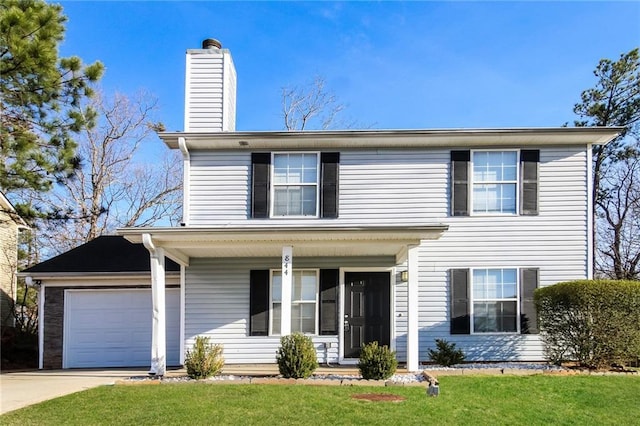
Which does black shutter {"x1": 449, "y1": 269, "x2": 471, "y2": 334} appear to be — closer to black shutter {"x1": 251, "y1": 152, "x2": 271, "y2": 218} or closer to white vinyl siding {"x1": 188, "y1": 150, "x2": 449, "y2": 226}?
white vinyl siding {"x1": 188, "y1": 150, "x2": 449, "y2": 226}

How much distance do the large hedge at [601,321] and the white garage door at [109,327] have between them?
7975mm

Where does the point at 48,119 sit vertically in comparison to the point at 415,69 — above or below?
below

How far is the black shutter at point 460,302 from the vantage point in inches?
420

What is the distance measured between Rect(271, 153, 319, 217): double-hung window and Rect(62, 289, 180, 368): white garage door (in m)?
3.19

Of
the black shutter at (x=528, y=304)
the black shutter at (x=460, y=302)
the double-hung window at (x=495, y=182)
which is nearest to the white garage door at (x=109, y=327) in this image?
the black shutter at (x=460, y=302)

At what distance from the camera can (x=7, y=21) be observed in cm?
919

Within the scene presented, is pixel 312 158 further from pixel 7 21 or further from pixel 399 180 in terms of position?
pixel 7 21

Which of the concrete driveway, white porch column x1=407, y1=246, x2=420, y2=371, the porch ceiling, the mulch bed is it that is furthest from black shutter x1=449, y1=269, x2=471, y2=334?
the concrete driveway

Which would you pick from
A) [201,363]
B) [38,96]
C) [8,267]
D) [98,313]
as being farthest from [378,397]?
[8,267]

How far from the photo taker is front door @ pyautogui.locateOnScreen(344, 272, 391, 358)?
429 inches

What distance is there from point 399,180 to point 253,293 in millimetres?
3893

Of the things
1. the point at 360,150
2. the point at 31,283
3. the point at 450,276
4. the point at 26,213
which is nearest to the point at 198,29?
the point at 360,150

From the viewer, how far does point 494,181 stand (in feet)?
35.9

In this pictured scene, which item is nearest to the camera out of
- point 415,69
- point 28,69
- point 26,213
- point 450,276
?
point 28,69
